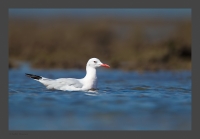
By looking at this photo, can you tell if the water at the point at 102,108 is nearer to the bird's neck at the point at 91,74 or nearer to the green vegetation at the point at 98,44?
the bird's neck at the point at 91,74

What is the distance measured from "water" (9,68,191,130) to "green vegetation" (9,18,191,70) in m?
9.39

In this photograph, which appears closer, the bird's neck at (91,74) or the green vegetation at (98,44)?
the bird's neck at (91,74)

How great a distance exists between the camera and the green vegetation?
26.5 m

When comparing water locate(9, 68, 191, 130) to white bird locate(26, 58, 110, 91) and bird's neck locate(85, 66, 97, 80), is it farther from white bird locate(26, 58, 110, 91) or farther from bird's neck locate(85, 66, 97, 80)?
bird's neck locate(85, 66, 97, 80)

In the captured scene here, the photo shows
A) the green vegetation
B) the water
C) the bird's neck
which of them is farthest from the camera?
the green vegetation

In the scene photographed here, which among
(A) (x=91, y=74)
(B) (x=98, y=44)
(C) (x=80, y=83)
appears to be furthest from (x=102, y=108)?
(B) (x=98, y=44)

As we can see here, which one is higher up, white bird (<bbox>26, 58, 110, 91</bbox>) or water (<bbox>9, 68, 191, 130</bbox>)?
white bird (<bbox>26, 58, 110, 91</bbox>)

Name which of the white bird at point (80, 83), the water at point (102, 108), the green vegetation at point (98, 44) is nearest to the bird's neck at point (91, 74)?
the white bird at point (80, 83)

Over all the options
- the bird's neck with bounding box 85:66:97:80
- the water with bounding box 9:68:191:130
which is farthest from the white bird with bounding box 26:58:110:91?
the water with bounding box 9:68:191:130

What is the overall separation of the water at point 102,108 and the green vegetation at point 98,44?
30.8 feet

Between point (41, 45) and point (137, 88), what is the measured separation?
1254 centimetres

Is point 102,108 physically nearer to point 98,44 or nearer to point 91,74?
point 91,74

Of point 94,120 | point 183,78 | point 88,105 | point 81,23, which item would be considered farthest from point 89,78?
point 81,23

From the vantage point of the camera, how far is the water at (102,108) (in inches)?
456
